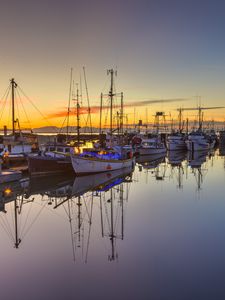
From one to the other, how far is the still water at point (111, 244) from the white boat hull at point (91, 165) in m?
5.55

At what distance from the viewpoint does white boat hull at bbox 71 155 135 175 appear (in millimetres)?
24562

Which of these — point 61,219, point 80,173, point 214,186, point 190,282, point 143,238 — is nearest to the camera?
point 190,282

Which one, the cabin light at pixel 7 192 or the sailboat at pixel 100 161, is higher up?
the sailboat at pixel 100 161

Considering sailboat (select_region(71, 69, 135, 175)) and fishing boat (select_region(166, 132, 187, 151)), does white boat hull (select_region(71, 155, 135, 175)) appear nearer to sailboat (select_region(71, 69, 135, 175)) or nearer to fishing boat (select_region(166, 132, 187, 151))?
sailboat (select_region(71, 69, 135, 175))

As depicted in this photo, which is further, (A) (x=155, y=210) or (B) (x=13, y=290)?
(A) (x=155, y=210)

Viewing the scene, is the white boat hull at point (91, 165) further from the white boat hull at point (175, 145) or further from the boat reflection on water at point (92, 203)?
the white boat hull at point (175, 145)

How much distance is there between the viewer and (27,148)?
3403 cm

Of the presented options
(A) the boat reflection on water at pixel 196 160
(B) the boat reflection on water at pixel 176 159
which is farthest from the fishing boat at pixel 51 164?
(A) the boat reflection on water at pixel 196 160

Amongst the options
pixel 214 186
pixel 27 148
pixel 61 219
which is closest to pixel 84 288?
pixel 61 219

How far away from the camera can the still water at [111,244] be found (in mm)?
6887

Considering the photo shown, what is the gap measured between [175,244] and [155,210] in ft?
15.8

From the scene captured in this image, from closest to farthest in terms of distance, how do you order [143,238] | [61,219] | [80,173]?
[143,238] < [61,219] < [80,173]

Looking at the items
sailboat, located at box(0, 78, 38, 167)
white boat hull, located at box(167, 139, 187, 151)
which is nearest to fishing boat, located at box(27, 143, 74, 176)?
sailboat, located at box(0, 78, 38, 167)

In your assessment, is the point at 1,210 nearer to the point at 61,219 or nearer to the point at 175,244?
the point at 61,219
